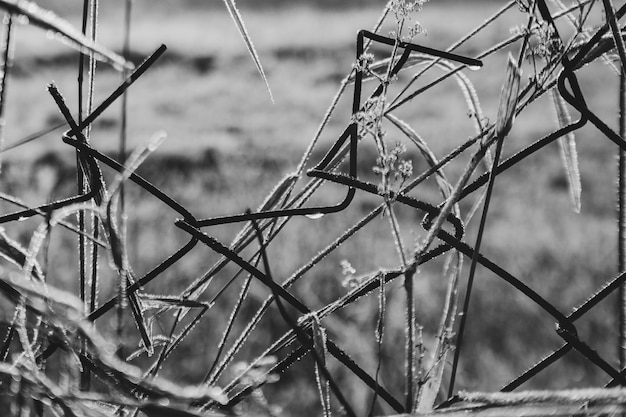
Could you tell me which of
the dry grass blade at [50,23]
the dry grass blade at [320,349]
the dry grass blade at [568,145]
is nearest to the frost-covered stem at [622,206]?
the dry grass blade at [568,145]

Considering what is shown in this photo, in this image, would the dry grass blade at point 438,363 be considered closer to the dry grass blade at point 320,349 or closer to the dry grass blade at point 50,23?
the dry grass blade at point 320,349

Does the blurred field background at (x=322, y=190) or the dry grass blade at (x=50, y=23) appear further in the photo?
the blurred field background at (x=322, y=190)

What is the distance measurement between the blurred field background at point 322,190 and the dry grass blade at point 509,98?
0.39m

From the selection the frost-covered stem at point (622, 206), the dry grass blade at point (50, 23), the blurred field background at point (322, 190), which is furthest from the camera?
the blurred field background at point (322, 190)

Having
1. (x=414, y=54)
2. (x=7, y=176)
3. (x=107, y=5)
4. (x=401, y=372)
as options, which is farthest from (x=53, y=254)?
(x=107, y=5)

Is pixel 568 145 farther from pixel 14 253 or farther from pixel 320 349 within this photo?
pixel 14 253

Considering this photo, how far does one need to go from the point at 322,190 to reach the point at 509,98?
1.71 m

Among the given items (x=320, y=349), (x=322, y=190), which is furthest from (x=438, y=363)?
(x=322, y=190)

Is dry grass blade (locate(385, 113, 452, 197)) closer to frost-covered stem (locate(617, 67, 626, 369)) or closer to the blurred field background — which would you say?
frost-covered stem (locate(617, 67, 626, 369))

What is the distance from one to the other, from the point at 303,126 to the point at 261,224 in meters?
2.05

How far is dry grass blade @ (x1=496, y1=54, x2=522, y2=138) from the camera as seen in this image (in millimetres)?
270

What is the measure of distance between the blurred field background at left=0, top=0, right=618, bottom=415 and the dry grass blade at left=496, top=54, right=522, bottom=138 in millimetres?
389

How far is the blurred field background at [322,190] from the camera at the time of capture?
4.38 ft

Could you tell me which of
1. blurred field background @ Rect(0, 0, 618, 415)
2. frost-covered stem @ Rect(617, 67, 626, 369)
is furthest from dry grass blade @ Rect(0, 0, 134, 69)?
blurred field background @ Rect(0, 0, 618, 415)
